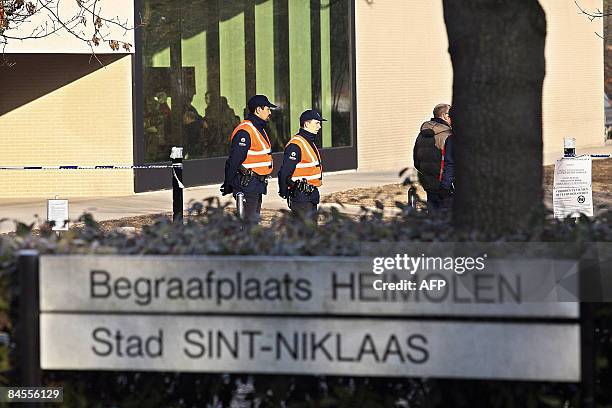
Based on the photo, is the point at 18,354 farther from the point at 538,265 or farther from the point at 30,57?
the point at 30,57

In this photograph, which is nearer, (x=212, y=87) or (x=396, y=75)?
(x=212, y=87)

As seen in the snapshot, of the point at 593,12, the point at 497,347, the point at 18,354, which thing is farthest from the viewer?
the point at 593,12

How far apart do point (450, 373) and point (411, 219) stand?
1164 mm

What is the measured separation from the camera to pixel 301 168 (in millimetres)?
14320

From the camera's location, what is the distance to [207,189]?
26844 millimetres

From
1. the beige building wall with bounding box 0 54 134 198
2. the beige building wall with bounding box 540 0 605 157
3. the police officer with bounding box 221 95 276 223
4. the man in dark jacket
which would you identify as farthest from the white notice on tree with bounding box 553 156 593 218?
the beige building wall with bounding box 540 0 605 157

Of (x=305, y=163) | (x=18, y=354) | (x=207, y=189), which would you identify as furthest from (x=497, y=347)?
(x=207, y=189)

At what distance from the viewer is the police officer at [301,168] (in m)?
14.2

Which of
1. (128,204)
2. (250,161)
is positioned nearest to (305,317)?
(250,161)

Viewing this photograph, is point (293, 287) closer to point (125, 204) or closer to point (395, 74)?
point (125, 204)

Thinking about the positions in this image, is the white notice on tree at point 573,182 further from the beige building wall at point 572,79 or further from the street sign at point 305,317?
the beige building wall at point 572,79

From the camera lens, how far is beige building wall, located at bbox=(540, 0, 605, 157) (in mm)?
42125

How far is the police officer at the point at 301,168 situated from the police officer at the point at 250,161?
0.79 metres

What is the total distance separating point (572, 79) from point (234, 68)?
57.1 ft
